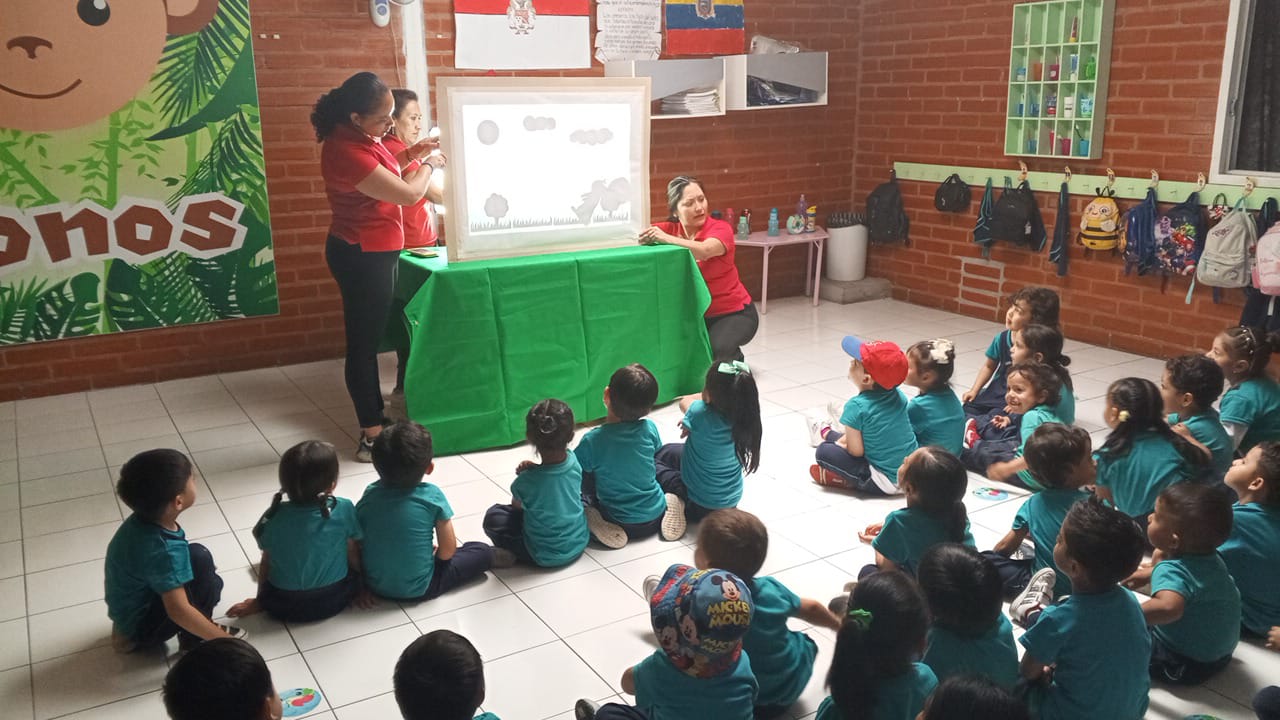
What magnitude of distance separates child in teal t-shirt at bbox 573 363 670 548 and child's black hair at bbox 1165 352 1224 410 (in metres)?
1.77

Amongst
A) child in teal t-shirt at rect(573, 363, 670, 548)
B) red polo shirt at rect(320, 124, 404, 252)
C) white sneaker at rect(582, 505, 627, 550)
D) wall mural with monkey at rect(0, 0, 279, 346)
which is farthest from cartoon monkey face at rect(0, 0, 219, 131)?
white sneaker at rect(582, 505, 627, 550)

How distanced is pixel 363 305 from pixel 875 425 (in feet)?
7.06

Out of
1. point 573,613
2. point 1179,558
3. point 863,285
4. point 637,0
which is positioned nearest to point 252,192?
point 637,0

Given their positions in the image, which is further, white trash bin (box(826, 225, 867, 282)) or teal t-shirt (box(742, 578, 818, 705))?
white trash bin (box(826, 225, 867, 282))

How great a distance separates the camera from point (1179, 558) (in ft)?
8.20

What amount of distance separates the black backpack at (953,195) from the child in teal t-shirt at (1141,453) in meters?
3.69

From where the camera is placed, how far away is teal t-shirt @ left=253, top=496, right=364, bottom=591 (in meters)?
2.80

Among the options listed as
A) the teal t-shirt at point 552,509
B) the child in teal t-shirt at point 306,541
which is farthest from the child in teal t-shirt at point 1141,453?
the child in teal t-shirt at point 306,541

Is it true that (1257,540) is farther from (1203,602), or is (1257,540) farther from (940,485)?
(940,485)

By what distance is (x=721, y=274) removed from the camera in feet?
16.7

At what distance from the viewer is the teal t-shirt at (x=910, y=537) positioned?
2.68 meters

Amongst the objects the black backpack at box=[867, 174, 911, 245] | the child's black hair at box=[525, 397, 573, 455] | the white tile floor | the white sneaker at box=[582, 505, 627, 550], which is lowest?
the white tile floor

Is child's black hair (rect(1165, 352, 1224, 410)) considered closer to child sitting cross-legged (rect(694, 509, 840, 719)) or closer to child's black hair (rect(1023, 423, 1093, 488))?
child's black hair (rect(1023, 423, 1093, 488))

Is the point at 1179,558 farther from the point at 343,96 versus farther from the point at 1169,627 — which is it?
the point at 343,96
